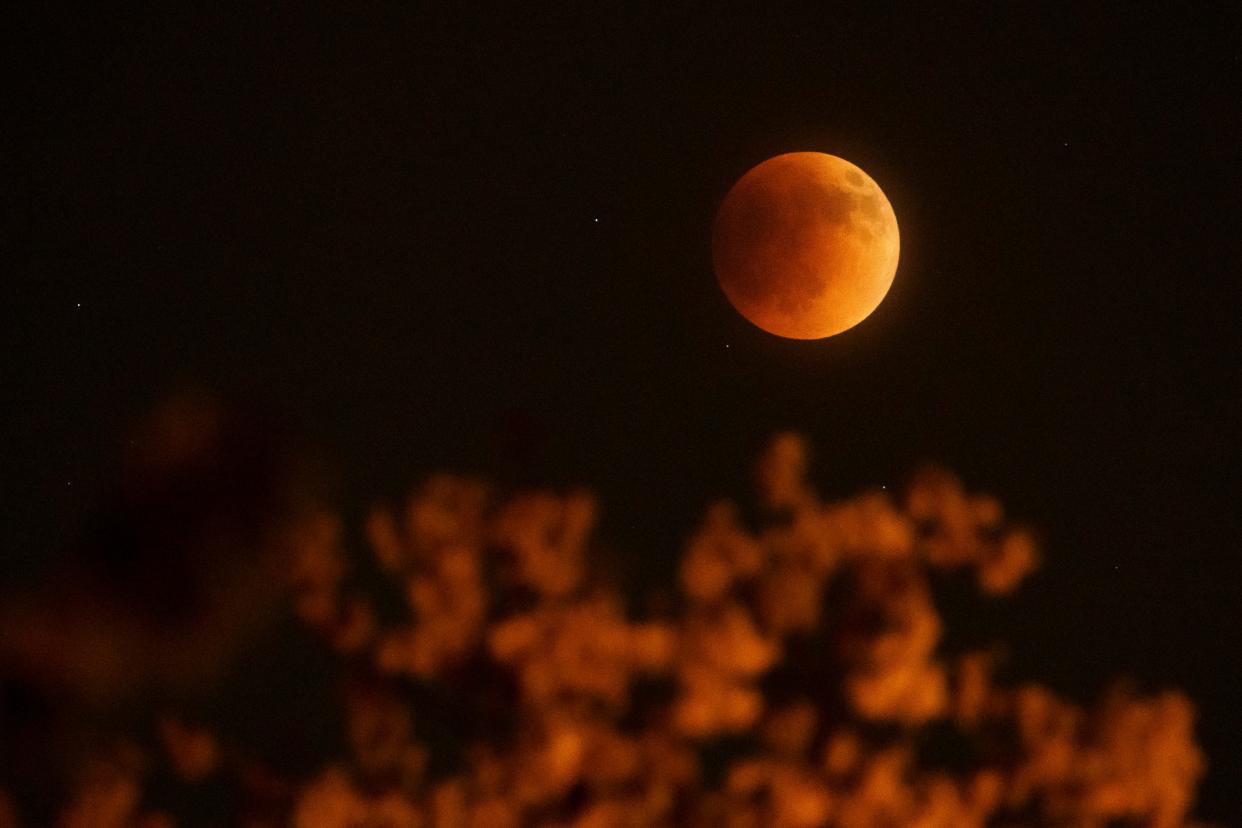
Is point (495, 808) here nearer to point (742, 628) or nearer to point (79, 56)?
point (742, 628)

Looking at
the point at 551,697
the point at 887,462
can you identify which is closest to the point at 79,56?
the point at 551,697

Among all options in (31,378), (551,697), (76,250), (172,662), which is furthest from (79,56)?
(551,697)

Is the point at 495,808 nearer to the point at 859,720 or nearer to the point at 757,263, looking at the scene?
the point at 859,720

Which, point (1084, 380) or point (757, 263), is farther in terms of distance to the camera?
point (1084, 380)

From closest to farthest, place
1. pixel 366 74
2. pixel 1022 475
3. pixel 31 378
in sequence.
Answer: pixel 31 378
pixel 366 74
pixel 1022 475

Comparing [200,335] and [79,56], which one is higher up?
[79,56]

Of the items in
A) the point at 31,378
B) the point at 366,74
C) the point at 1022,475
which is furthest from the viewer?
the point at 1022,475

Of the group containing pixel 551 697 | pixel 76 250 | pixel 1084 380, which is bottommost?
pixel 551 697
